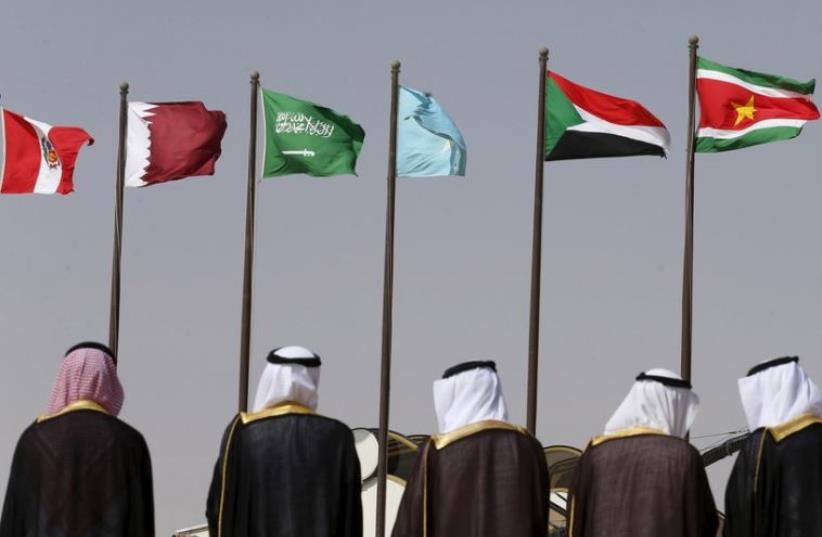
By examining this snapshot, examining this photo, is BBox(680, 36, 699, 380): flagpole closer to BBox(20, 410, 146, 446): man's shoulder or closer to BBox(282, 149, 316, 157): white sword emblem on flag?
BBox(282, 149, 316, 157): white sword emblem on flag

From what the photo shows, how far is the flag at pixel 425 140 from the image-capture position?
2395 centimetres

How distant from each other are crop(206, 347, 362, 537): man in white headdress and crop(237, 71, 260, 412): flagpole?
13923 millimetres

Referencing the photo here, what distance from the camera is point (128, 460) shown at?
11.5 meters

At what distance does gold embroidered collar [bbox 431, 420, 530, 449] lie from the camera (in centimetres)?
1172

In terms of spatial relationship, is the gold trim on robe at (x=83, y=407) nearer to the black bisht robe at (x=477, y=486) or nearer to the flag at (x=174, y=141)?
the black bisht robe at (x=477, y=486)

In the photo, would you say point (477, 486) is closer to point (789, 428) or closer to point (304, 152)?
point (789, 428)

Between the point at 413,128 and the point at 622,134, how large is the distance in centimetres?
297

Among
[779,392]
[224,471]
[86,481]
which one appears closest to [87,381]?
A: [86,481]

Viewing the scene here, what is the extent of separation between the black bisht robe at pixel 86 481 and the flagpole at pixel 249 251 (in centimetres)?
1408

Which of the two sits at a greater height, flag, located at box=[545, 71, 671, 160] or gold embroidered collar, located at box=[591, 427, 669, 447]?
flag, located at box=[545, 71, 671, 160]

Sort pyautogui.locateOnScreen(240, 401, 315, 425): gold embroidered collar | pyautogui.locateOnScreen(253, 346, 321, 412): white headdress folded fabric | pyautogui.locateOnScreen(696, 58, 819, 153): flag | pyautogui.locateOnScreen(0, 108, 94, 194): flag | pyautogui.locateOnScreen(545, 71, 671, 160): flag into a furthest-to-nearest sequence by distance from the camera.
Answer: pyautogui.locateOnScreen(0, 108, 94, 194): flag
pyautogui.locateOnScreen(545, 71, 671, 160): flag
pyautogui.locateOnScreen(696, 58, 819, 153): flag
pyautogui.locateOnScreen(240, 401, 315, 425): gold embroidered collar
pyautogui.locateOnScreen(253, 346, 321, 412): white headdress folded fabric

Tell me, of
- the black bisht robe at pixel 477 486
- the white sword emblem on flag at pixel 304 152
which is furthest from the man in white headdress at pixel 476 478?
the white sword emblem on flag at pixel 304 152

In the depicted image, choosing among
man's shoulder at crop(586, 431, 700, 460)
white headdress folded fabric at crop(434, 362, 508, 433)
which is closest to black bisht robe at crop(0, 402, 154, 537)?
white headdress folded fabric at crop(434, 362, 508, 433)

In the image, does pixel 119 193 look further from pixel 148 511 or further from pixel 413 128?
pixel 148 511
